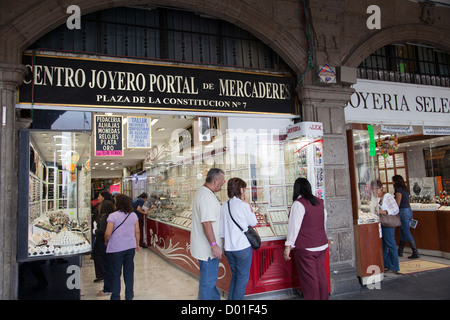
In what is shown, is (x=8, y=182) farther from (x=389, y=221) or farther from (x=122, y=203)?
(x=389, y=221)

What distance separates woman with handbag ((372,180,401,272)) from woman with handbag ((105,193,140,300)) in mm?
4304

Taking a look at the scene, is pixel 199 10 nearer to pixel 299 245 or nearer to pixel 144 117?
pixel 144 117

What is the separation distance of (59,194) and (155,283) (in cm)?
252

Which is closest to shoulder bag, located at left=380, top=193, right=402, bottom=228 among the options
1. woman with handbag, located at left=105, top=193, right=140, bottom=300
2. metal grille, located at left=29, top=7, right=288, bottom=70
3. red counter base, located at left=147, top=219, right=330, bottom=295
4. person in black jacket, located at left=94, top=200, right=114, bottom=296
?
red counter base, located at left=147, top=219, right=330, bottom=295

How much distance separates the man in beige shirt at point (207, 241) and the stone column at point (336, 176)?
2204 millimetres

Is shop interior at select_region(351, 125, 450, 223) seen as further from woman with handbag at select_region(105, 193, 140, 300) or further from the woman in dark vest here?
woman with handbag at select_region(105, 193, 140, 300)

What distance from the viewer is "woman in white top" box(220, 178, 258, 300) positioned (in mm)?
3869

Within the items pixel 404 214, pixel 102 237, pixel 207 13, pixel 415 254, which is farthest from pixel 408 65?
pixel 102 237

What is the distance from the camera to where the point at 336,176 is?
5312mm

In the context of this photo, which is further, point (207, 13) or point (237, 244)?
point (207, 13)

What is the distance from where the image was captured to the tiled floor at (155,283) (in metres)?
5.29

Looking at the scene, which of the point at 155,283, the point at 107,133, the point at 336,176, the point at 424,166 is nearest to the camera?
the point at 107,133

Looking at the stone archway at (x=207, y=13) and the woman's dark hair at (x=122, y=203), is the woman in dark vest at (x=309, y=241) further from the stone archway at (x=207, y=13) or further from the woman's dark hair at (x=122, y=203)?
the stone archway at (x=207, y=13)
